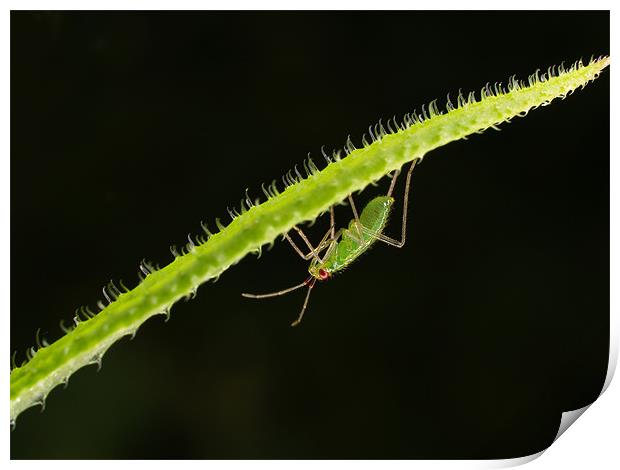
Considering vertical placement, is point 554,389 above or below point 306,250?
below

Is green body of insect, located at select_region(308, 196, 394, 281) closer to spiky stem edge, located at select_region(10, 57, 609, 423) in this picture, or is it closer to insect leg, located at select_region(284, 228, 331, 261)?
insect leg, located at select_region(284, 228, 331, 261)

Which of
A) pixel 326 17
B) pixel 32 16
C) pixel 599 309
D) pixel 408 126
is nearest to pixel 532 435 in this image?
pixel 599 309

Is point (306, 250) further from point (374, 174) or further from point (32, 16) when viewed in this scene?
point (374, 174)

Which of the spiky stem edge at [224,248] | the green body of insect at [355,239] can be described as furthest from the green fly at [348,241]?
the spiky stem edge at [224,248]

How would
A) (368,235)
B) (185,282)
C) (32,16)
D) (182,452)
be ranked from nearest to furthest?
(185,282) < (32,16) < (368,235) < (182,452)

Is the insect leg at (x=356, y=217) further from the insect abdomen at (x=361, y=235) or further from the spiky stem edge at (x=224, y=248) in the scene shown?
the spiky stem edge at (x=224, y=248)

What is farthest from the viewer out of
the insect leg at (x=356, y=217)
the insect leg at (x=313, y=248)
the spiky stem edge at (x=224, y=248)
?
the insect leg at (x=313, y=248)

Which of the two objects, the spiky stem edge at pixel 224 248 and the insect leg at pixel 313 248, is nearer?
the spiky stem edge at pixel 224 248

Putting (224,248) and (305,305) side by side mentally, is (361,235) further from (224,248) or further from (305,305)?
(224,248)
